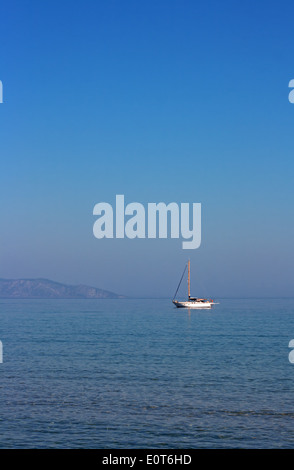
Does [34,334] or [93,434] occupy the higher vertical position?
[34,334]

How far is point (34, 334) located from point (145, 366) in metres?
47.3

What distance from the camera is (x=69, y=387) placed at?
43.8 m

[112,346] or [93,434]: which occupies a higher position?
[112,346]

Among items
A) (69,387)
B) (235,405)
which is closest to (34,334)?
(69,387)

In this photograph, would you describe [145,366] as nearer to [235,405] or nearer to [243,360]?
[243,360]

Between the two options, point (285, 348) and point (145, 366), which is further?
point (285, 348)

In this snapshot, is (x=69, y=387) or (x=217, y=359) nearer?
(x=69, y=387)

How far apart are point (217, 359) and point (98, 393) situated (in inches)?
960

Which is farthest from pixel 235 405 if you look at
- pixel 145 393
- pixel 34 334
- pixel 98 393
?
pixel 34 334

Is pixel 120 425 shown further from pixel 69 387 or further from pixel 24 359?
pixel 24 359

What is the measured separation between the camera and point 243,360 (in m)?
61.5
